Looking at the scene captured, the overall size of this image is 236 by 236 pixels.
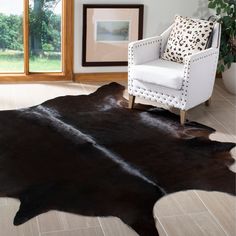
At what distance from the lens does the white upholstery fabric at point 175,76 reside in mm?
4547

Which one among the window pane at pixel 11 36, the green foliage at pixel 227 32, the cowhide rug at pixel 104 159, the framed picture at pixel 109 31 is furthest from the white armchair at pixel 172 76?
the window pane at pixel 11 36

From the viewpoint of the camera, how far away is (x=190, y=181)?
3672 mm

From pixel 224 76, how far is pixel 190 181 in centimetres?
211

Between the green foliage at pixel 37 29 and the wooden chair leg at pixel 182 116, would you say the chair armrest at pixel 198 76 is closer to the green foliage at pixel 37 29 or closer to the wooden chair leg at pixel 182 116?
the wooden chair leg at pixel 182 116

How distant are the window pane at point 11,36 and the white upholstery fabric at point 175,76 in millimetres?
1325

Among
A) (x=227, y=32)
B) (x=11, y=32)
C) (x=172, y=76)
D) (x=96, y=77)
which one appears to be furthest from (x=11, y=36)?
(x=227, y=32)

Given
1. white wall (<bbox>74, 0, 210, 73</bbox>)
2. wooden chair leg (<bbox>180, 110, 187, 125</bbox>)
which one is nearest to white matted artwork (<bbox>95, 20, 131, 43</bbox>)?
white wall (<bbox>74, 0, 210, 73</bbox>)

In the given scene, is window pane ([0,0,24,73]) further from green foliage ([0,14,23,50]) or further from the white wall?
the white wall

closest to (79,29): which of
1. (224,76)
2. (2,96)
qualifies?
(2,96)

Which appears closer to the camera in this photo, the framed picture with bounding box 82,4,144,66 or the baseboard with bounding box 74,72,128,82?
the framed picture with bounding box 82,4,144,66

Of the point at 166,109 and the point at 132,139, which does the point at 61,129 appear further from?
the point at 166,109

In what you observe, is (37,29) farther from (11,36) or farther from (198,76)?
(198,76)

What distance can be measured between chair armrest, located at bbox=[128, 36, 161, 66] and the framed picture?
68 cm

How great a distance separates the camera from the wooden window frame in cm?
548
